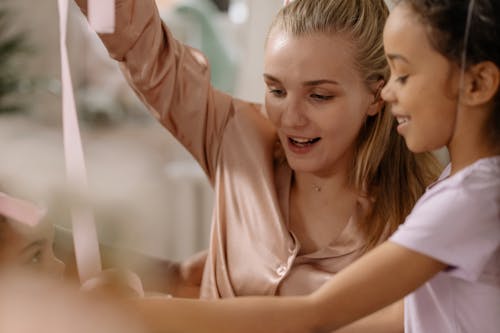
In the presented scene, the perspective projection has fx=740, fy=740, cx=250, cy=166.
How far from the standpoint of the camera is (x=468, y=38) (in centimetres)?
47

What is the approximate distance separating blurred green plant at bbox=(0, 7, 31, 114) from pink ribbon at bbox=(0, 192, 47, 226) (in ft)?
0.18

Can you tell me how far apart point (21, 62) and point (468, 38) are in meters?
0.28

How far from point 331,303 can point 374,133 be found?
181 mm

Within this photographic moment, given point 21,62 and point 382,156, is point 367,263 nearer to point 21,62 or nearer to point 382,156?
point 382,156

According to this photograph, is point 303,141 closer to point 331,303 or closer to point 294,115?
point 294,115

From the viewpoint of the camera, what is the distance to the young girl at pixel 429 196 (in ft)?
1.54

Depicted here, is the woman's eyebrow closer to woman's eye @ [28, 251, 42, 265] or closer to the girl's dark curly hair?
the girl's dark curly hair

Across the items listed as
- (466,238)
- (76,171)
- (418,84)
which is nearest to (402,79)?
(418,84)

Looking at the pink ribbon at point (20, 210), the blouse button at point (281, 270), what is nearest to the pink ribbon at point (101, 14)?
the pink ribbon at point (20, 210)

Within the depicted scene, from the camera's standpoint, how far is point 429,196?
504 mm

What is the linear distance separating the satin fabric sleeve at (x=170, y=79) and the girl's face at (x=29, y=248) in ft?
0.49

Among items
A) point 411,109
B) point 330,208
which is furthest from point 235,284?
point 411,109

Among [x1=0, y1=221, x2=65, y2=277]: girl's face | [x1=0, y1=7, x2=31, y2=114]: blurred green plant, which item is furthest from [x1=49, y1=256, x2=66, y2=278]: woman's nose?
[x1=0, y1=7, x2=31, y2=114]: blurred green plant

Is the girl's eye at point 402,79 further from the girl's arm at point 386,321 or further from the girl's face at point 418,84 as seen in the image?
the girl's arm at point 386,321
